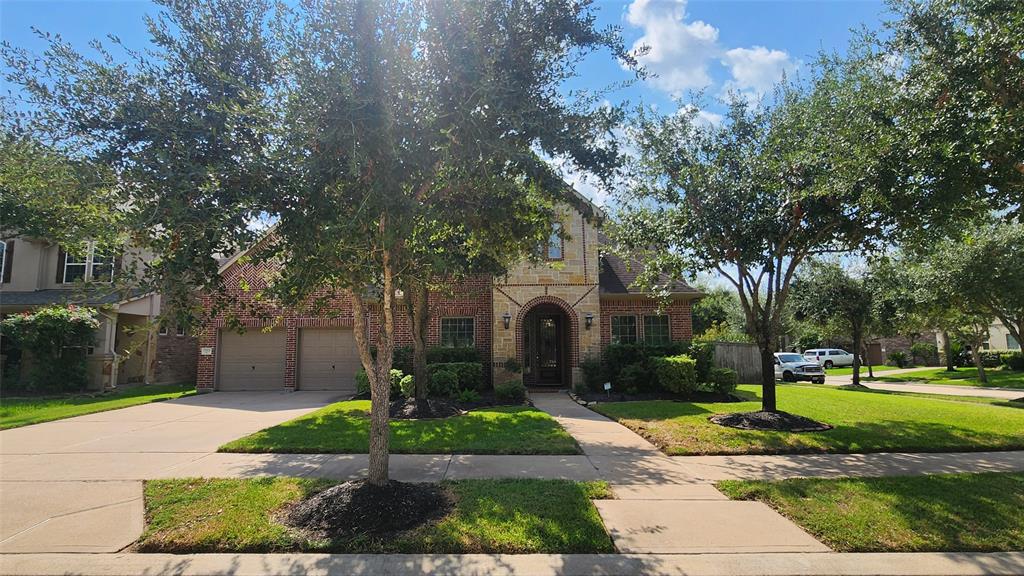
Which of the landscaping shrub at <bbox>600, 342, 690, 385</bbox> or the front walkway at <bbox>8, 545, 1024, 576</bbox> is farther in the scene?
the landscaping shrub at <bbox>600, 342, 690, 385</bbox>

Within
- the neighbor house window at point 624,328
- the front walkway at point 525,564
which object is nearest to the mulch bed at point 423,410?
the front walkway at point 525,564

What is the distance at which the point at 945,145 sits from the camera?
20.3ft

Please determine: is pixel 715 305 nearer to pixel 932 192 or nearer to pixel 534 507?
pixel 932 192

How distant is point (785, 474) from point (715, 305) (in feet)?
124

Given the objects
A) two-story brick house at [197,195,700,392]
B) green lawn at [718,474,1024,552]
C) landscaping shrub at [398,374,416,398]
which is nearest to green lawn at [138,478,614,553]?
green lawn at [718,474,1024,552]

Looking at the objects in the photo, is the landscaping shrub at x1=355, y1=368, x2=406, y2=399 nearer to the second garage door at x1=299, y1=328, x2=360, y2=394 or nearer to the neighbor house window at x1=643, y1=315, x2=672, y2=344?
the second garage door at x1=299, y1=328, x2=360, y2=394

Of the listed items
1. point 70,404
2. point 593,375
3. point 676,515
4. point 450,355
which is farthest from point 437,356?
point 676,515

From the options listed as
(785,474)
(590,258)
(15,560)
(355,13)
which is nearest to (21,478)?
(15,560)

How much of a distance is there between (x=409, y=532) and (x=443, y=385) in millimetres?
8717

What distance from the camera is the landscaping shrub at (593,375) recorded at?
1527 centimetres

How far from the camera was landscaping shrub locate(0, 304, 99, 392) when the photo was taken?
14.8m

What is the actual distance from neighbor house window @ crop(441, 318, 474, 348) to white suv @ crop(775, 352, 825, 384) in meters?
18.4

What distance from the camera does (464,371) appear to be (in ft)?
46.5

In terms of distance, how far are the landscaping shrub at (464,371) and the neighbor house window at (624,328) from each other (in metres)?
4.91
